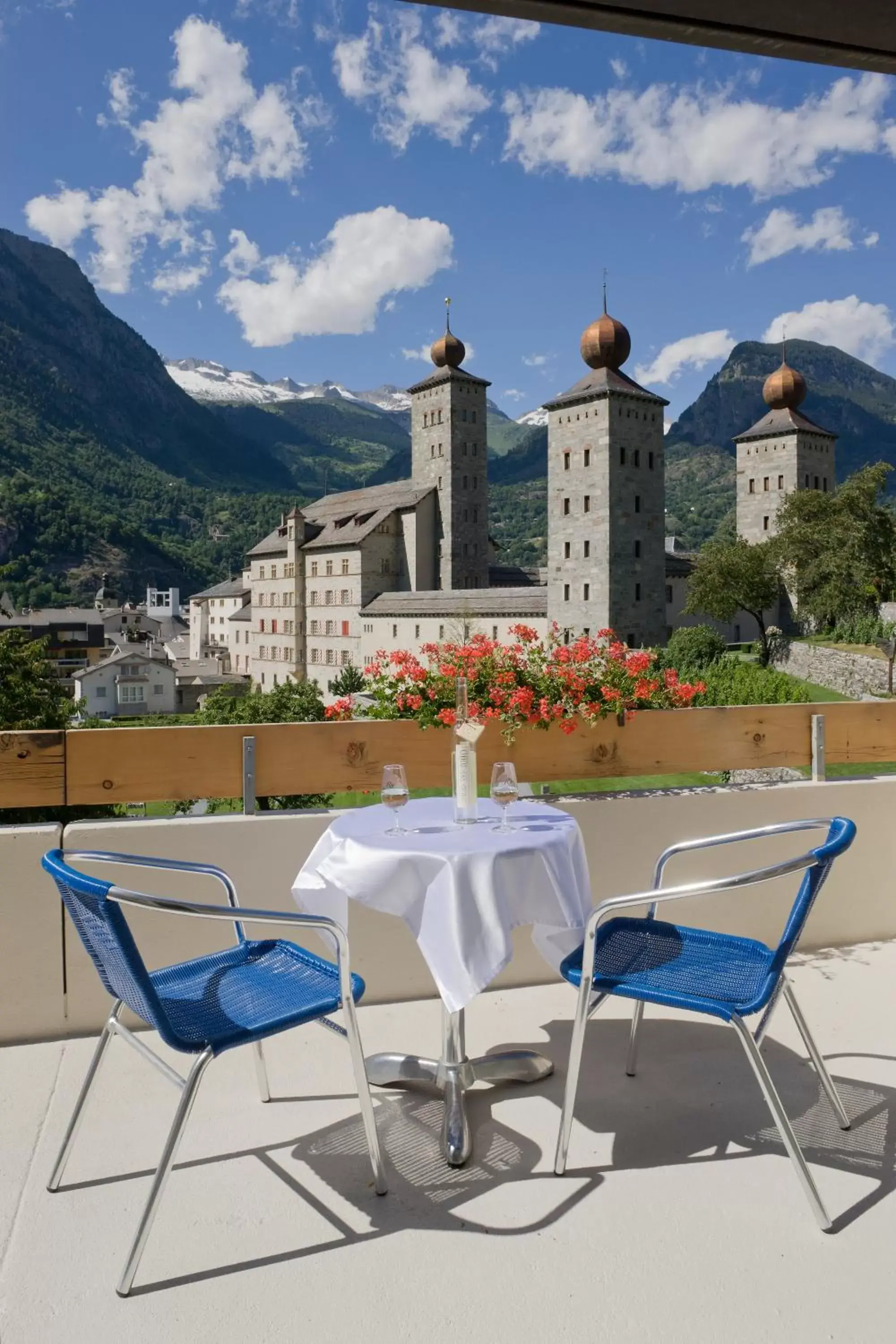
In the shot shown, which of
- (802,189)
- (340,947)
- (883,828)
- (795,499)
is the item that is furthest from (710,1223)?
(802,189)

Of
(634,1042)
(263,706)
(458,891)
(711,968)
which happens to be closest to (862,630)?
(263,706)

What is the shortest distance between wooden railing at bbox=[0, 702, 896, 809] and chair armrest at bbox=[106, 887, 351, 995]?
96 centimetres

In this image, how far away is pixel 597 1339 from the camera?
146cm

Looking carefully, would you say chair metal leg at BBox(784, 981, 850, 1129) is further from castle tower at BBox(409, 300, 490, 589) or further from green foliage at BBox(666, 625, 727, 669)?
castle tower at BBox(409, 300, 490, 589)

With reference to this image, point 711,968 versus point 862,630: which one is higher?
point 862,630

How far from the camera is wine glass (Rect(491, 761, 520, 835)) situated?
2137 mm

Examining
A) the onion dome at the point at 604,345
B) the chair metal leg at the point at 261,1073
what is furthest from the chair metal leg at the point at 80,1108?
the onion dome at the point at 604,345

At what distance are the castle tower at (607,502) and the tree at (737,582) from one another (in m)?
2.98

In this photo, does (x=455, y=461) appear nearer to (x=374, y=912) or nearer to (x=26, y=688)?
(x=26, y=688)

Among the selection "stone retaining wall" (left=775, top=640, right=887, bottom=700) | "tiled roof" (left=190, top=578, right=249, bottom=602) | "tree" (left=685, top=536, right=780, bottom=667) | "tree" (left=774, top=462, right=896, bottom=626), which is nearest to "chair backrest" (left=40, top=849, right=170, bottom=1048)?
"stone retaining wall" (left=775, top=640, right=887, bottom=700)

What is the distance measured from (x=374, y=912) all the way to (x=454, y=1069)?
789 millimetres

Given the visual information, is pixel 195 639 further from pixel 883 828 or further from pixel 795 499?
pixel 883 828

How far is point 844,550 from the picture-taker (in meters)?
34.8

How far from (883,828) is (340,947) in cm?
222
